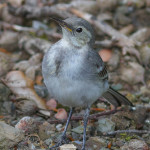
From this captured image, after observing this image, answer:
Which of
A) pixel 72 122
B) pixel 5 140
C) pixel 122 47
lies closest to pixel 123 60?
pixel 122 47

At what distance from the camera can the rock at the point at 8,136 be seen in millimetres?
4555

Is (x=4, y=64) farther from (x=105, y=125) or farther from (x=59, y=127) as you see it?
(x=105, y=125)

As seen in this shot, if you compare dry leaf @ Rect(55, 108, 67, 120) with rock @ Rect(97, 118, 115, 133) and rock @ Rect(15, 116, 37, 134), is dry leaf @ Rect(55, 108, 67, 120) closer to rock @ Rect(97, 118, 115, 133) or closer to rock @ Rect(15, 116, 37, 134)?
rock @ Rect(97, 118, 115, 133)

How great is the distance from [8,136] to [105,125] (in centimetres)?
180

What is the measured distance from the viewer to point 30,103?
5746 millimetres

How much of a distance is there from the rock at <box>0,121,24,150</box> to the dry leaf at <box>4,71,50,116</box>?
1.15m

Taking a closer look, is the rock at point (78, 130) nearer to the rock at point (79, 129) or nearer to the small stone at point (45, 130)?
the rock at point (79, 129)

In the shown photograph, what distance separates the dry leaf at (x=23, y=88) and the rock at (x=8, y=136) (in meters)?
1.15

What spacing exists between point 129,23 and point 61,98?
4388 mm

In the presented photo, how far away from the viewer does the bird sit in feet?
15.1

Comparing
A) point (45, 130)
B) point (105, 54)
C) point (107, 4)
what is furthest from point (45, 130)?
point (107, 4)

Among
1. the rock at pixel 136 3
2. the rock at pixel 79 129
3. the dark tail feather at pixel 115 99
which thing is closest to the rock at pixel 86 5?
the rock at pixel 136 3

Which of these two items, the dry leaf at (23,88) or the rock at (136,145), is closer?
the rock at (136,145)

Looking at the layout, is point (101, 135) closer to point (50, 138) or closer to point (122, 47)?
point (50, 138)
